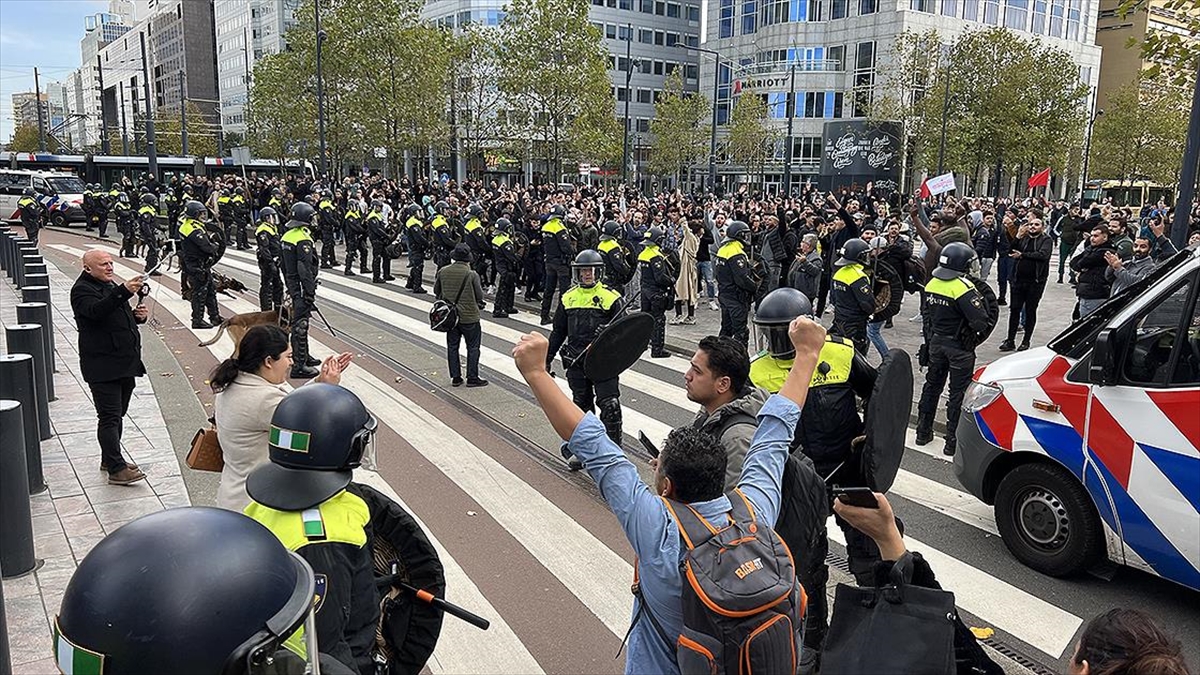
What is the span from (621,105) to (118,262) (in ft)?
233

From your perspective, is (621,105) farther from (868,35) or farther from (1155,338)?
(1155,338)

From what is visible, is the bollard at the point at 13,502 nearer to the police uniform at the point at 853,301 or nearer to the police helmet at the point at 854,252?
the police uniform at the point at 853,301

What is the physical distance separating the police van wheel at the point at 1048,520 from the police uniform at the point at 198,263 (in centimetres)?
1165

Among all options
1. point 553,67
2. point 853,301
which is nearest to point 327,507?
point 853,301

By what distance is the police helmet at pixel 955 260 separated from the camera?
8281 millimetres

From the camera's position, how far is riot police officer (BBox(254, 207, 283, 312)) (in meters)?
14.1

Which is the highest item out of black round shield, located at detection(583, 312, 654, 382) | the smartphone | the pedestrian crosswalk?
black round shield, located at detection(583, 312, 654, 382)

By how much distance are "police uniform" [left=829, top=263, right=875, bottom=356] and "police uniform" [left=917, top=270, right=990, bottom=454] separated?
55.0 inches

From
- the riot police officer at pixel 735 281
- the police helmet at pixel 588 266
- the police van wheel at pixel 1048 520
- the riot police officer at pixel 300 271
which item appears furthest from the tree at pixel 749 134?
the police van wheel at pixel 1048 520

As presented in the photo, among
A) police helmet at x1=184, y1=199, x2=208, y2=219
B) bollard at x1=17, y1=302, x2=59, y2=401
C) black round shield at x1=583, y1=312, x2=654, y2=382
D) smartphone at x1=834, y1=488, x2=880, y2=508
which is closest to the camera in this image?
smartphone at x1=834, y1=488, x2=880, y2=508

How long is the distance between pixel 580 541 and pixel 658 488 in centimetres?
353

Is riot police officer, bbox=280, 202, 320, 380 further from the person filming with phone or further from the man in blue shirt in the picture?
the man in blue shirt

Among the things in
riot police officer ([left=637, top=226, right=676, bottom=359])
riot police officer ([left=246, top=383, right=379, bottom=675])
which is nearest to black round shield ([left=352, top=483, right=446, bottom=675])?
riot police officer ([left=246, top=383, right=379, bottom=675])

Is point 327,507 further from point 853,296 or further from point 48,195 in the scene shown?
point 48,195
